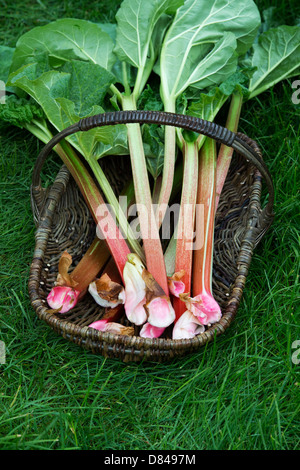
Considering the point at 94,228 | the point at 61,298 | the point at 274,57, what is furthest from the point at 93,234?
the point at 274,57

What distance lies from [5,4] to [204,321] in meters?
2.52

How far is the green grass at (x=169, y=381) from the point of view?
1920 millimetres

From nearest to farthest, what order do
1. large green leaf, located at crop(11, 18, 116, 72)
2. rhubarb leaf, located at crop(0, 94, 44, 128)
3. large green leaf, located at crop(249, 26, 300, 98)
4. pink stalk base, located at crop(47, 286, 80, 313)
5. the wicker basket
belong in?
the wicker basket < pink stalk base, located at crop(47, 286, 80, 313) < rhubarb leaf, located at crop(0, 94, 44, 128) < large green leaf, located at crop(11, 18, 116, 72) < large green leaf, located at crop(249, 26, 300, 98)

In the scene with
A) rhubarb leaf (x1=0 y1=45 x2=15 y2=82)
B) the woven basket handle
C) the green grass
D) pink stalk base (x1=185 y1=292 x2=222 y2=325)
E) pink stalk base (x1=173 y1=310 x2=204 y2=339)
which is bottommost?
the green grass

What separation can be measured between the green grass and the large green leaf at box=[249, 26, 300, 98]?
0.50 metres

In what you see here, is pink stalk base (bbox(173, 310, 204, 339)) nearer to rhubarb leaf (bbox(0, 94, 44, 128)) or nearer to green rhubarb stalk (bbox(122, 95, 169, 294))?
green rhubarb stalk (bbox(122, 95, 169, 294))

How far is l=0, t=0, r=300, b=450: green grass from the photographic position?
192 centimetres

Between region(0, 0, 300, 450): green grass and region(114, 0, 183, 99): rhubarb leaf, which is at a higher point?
region(114, 0, 183, 99): rhubarb leaf

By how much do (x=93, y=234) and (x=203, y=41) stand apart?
3.42ft

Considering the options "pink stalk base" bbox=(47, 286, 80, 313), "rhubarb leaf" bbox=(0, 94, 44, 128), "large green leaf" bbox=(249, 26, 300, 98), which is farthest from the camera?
"large green leaf" bbox=(249, 26, 300, 98)

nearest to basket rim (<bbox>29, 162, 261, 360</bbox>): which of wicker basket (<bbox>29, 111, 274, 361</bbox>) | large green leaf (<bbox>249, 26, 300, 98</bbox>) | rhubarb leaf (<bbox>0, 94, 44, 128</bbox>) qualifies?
wicker basket (<bbox>29, 111, 274, 361</bbox>)

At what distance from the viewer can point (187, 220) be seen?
2354mm

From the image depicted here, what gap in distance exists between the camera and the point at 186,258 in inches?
91.0
